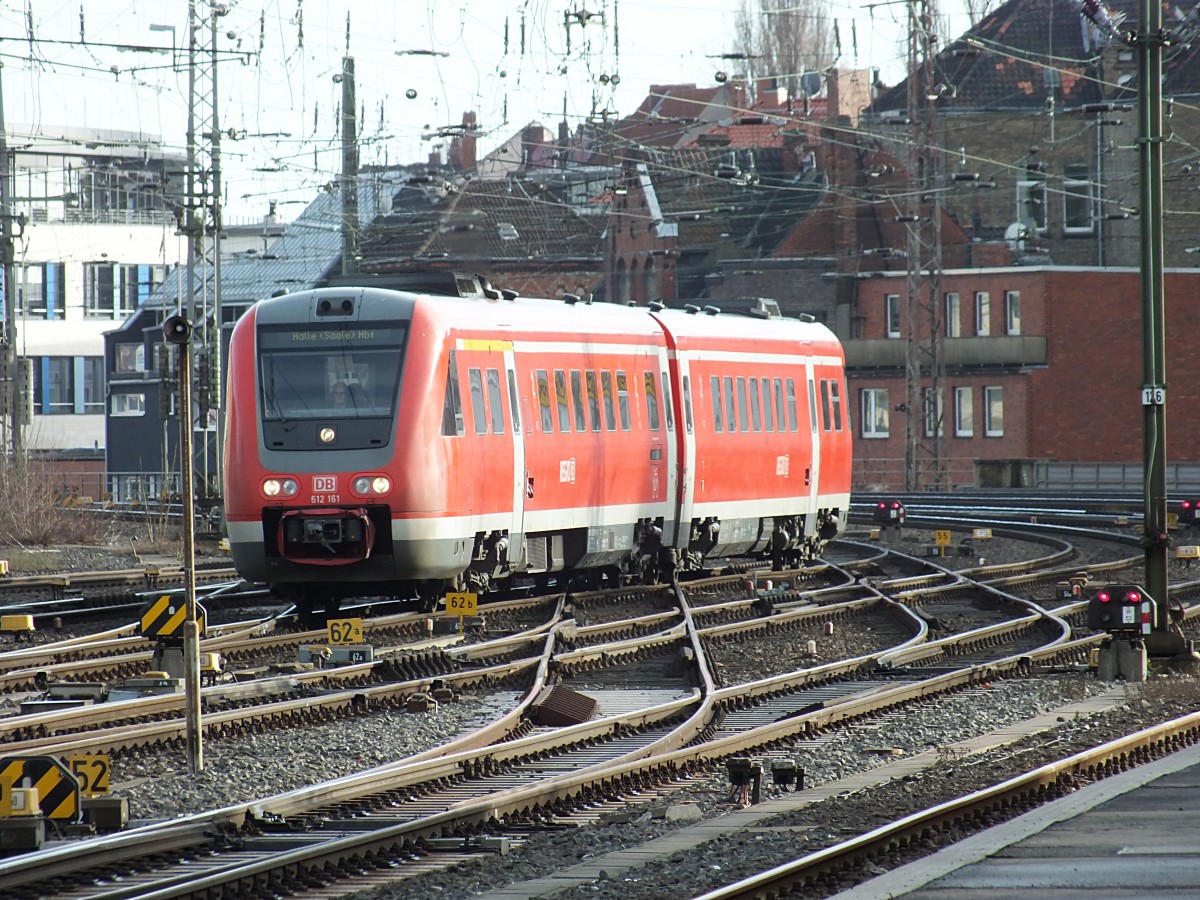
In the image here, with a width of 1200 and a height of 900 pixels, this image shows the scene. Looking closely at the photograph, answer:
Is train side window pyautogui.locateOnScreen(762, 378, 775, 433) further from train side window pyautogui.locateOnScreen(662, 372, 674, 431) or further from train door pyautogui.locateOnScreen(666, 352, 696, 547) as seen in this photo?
train side window pyautogui.locateOnScreen(662, 372, 674, 431)

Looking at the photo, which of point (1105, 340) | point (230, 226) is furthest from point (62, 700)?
point (230, 226)

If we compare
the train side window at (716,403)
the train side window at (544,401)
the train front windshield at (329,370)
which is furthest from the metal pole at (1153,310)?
the train side window at (716,403)

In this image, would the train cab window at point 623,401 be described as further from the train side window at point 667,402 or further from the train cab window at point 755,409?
the train cab window at point 755,409

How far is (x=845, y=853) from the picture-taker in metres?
9.39

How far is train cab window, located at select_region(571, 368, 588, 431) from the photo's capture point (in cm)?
2389

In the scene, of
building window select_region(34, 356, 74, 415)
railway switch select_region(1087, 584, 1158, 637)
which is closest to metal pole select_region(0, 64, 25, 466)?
railway switch select_region(1087, 584, 1158, 637)

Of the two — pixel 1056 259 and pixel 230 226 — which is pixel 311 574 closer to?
pixel 1056 259

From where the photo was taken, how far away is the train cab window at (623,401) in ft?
81.6

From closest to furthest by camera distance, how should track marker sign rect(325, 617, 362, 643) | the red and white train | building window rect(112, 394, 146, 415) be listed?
track marker sign rect(325, 617, 362, 643)
the red and white train
building window rect(112, 394, 146, 415)

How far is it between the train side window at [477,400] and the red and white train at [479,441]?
3cm

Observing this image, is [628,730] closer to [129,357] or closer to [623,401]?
[623,401]

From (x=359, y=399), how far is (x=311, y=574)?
67.5 inches

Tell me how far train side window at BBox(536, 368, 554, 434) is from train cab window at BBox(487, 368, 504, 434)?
103cm

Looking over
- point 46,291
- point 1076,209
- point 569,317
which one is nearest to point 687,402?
point 569,317
